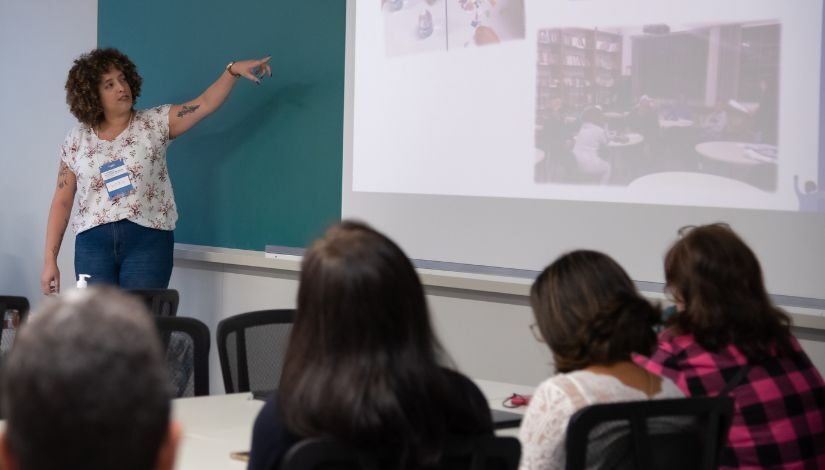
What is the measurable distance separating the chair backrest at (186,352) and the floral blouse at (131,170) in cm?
201

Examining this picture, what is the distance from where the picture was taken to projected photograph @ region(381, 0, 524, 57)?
4059 millimetres

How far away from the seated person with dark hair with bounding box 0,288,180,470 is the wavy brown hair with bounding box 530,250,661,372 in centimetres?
133

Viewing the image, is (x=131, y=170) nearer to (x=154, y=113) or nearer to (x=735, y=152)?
(x=154, y=113)

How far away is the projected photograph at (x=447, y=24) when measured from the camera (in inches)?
160

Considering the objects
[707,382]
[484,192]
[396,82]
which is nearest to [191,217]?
[396,82]

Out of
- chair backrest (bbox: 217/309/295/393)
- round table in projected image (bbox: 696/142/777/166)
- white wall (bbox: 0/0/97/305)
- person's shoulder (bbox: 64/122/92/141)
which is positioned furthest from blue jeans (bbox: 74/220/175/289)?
round table in projected image (bbox: 696/142/777/166)

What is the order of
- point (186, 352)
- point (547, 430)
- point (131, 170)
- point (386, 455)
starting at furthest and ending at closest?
point (131, 170)
point (186, 352)
point (547, 430)
point (386, 455)

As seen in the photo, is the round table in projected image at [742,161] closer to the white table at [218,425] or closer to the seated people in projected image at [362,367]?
the white table at [218,425]

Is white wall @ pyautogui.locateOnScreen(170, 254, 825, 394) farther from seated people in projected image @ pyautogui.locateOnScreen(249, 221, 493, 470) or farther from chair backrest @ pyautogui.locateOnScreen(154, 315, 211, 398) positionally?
seated people in projected image @ pyautogui.locateOnScreen(249, 221, 493, 470)

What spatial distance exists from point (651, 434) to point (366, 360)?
0.60 m

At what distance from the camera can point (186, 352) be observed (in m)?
3.01

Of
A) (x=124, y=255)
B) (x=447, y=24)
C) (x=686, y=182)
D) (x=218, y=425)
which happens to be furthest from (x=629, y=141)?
(x=124, y=255)

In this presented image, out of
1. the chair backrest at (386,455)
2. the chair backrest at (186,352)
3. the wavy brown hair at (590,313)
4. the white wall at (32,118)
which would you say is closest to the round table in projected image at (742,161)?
the wavy brown hair at (590,313)

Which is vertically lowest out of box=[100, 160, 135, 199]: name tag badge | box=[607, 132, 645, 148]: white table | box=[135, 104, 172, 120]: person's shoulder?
box=[100, 160, 135, 199]: name tag badge
